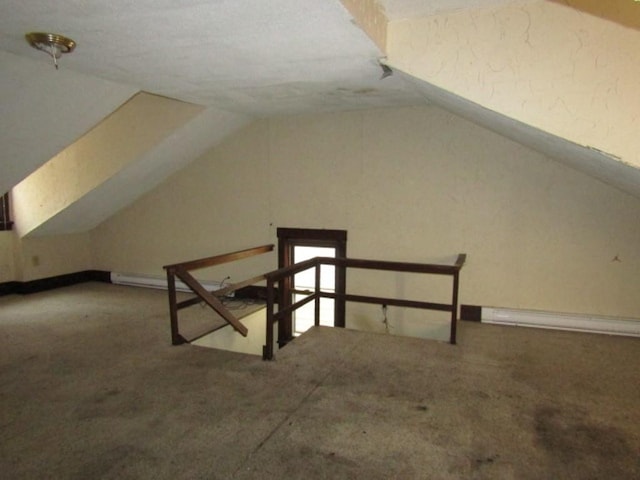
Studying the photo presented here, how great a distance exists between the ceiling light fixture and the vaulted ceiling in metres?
0.06

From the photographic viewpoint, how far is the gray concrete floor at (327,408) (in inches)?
70.5

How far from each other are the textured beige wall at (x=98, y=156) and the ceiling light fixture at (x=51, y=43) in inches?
67.0

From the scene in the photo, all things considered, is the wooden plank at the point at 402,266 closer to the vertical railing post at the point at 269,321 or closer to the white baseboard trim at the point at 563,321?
the vertical railing post at the point at 269,321

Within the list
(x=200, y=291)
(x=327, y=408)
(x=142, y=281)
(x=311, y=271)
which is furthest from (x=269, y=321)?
(x=142, y=281)

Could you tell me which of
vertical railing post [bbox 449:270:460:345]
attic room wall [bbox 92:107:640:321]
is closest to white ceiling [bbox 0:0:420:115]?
attic room wall [bbox 92:107:640:321]

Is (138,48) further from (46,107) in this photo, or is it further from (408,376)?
(408,376)

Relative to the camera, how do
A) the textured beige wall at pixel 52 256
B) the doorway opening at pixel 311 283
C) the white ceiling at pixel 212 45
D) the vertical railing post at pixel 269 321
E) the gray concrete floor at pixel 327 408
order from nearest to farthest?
the white ceiling at pixel 212 45 < the gray concrete floor at pixel 327 408 < the vertical railing post at pixel 269 321 < the doorway opening at pixel 311 283 < the textured beige wall at pixel 52 256

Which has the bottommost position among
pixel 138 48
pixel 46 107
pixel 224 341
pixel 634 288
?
pixel 224 341

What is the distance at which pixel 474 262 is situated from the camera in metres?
3.78

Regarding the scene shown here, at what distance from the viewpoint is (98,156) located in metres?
4.23

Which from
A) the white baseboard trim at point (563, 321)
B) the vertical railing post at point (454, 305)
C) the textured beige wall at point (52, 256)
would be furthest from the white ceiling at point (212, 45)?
the textured beige wall at point (52, 256)

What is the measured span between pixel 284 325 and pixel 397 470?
2.81m

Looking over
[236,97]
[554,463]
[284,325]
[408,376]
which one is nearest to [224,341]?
[284,325]

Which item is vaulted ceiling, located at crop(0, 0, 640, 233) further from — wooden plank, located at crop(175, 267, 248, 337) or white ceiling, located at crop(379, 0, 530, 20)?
wooden plank, located at crop(175, 267, 248, 337)
